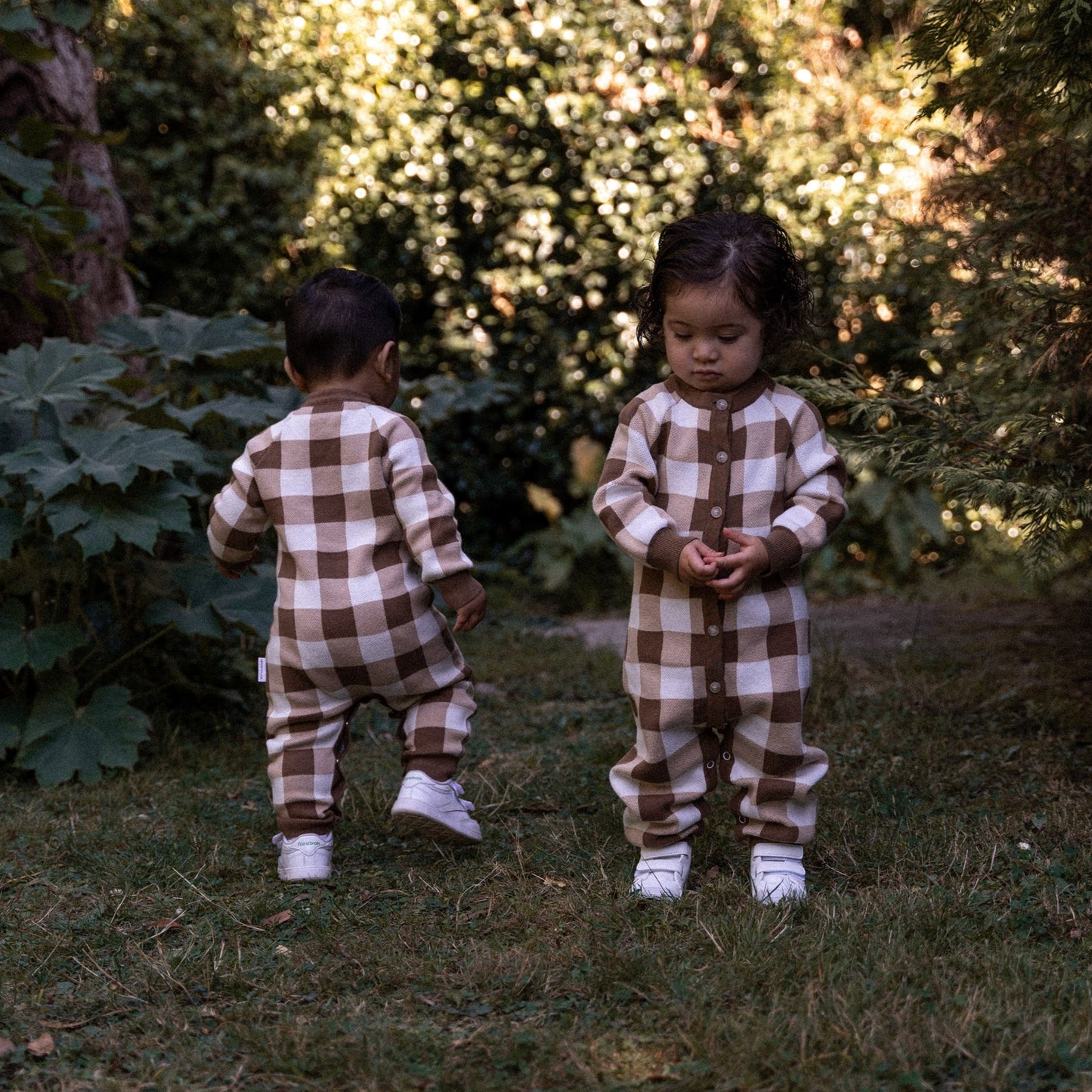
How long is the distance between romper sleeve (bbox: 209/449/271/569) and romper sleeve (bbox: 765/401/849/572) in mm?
1232

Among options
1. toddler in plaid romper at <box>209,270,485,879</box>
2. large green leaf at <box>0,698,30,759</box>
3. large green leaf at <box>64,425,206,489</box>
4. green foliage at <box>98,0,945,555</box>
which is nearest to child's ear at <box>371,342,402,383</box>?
toddler in plaid romper at <box>209,270,485,879</box>

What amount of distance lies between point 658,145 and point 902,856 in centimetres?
505

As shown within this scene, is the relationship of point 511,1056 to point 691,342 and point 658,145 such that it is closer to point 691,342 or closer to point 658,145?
point 691,342

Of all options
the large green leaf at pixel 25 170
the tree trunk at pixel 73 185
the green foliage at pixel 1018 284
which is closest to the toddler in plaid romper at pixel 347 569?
the green foliage at pixel 1018 284

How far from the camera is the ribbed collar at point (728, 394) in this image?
2621 mm

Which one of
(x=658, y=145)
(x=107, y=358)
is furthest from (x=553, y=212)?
(x=107, y=358)

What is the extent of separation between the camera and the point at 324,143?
6988mm

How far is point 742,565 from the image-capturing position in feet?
8.12

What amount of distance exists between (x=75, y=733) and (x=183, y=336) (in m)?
1.40

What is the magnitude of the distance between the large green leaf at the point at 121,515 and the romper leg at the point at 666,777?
1531 mm

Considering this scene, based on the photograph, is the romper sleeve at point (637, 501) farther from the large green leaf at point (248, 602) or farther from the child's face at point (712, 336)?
the large green leaf at point (248, 602)

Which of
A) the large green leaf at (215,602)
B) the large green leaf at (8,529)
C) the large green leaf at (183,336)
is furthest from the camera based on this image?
the large green leaf at (183,336)

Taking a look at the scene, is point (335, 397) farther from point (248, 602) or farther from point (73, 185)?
point (73, 185)

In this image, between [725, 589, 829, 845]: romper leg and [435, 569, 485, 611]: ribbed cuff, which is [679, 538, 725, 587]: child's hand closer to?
[725, 589, 829, 845]: romper leg
